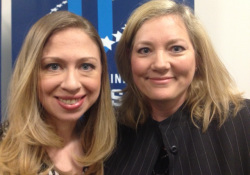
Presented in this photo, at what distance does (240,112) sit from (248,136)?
0.35 feet

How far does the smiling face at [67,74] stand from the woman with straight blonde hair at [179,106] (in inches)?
8.7

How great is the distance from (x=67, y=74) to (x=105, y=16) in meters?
0.69

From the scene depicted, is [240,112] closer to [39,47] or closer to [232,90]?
[232,90]

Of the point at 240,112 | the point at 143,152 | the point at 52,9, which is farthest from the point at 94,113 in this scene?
the point at 52,9

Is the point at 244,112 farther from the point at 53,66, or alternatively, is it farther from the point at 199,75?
the point at 53,66

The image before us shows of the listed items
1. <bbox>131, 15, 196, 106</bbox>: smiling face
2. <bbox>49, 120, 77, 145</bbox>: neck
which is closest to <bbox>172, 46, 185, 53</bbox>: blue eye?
<bbox>131, 15, 196, 106</bbox>: smiling face

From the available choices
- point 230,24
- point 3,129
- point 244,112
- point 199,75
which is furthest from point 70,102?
point 230,24

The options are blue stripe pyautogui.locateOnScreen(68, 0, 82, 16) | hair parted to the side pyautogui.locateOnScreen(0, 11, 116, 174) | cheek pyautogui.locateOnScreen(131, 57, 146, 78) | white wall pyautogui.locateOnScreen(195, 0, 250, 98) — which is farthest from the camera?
white wall pyautogui.locateOnScreen(195, 0, 250, 98)

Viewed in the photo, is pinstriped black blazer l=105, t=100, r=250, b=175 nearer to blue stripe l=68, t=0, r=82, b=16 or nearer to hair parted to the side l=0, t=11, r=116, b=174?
hair parted to the side l=0, t=11, r=116, b=174

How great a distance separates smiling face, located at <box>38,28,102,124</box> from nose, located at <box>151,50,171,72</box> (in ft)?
0.82

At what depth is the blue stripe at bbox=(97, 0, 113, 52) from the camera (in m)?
1.48

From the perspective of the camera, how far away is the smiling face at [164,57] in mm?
978

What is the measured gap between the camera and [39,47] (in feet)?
2.98

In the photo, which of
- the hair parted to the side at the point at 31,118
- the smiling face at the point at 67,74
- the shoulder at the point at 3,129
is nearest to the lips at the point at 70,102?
the smiling face at the point at 67,74
